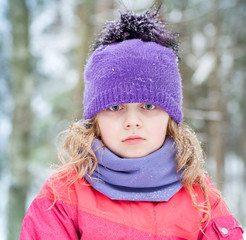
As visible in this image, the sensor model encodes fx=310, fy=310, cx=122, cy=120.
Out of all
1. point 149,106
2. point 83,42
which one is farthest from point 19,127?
point 149,106

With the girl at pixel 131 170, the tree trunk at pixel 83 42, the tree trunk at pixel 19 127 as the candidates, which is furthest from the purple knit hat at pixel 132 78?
the tree trunk at pixel 19 127

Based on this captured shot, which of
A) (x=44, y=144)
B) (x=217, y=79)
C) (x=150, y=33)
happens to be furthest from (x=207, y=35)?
(x=150, y=33)

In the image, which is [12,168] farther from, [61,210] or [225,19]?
[225,19]

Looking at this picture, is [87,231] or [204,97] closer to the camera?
[87,231]

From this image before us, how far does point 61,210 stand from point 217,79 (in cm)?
516

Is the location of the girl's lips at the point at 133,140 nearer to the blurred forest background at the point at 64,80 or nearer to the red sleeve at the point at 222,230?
the red sleeve at the point at 222,230

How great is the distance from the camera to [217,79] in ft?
20.0

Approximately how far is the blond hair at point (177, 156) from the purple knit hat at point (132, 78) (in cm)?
9

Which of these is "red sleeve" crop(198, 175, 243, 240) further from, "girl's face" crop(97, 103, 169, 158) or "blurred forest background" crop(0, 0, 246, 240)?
"blurred forest background" crop(0, 0, 246, 240)

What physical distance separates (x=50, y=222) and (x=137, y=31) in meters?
1.16

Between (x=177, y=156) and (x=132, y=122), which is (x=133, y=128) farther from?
(x=177, y=156)

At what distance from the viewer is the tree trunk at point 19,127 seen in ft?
18.1

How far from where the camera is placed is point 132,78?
65.6 inches

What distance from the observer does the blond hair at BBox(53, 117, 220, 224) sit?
66.2 inches
